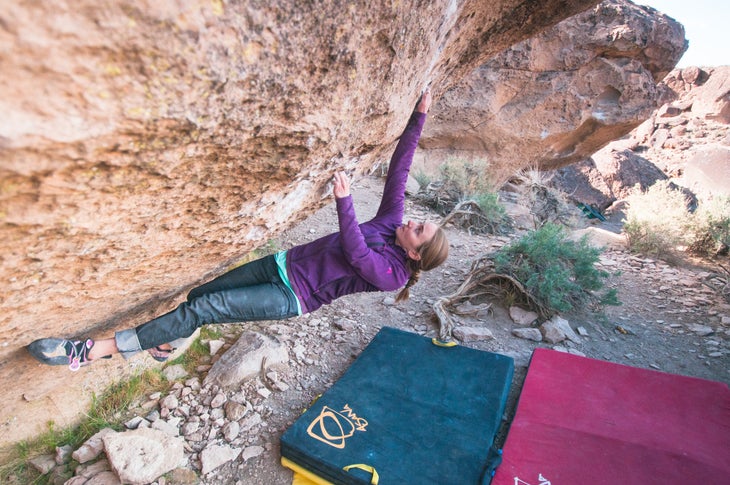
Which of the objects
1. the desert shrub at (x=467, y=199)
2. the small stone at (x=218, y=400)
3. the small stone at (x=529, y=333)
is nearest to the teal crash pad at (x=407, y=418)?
the small stone at (x=218, y=400)

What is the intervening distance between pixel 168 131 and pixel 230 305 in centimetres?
113

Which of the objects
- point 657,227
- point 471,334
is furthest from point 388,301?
point 657,227

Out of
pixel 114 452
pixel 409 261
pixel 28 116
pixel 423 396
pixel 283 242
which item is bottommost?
pixel 423 396

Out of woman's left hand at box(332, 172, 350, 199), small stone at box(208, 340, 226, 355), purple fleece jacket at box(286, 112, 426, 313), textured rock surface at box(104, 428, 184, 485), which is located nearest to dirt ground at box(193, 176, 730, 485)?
textured rock surface at box(104, 428, 184, 485)

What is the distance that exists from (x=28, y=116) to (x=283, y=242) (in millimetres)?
3930

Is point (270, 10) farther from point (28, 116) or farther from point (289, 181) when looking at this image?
point (289, 181)

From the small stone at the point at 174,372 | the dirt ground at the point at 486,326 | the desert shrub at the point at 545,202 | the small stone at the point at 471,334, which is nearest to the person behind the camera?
the dirt ground at the point at 486,326

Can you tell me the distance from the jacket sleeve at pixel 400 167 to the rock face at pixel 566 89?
655cm

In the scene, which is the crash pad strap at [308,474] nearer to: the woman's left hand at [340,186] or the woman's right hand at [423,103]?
the woman's left hand at [340,186]

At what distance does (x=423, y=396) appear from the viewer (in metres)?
2.82

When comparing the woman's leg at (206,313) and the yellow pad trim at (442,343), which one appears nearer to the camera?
the woman's leg at (206,313)

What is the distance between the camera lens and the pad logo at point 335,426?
2357 mm

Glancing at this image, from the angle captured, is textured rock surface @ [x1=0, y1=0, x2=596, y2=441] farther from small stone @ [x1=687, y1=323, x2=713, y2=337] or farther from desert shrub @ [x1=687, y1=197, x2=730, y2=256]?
desert shrub @ [x1=687, y1=197, x2=730, y2=256]

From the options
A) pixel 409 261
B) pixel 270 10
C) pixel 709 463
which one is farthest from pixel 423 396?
pixel 270 10
